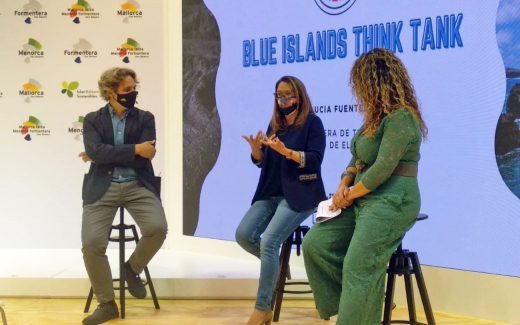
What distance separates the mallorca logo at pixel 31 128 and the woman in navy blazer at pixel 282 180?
2.87m

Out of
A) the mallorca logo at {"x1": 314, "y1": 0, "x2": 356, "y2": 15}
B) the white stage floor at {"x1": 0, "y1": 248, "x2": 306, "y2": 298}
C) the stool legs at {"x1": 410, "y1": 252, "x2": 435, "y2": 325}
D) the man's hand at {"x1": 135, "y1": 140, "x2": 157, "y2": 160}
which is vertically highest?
the mallorca logo at {"x1": 314, "y1": 0, "x2": 356, "y2": 15}

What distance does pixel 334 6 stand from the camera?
213 inches

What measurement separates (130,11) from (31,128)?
1.43 meters

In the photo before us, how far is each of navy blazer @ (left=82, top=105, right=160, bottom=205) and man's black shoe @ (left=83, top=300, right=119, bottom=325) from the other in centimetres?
70

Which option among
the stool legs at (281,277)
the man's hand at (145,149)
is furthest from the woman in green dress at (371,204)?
the man's hand at (145,149)

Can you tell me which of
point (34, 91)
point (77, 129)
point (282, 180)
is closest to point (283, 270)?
point (282, 180)

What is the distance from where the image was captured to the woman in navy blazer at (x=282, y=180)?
4.17m

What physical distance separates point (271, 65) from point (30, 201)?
2647 mm

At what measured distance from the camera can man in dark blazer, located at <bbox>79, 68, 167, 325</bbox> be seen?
4.62m

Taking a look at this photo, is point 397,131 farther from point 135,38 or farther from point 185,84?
point 135,38

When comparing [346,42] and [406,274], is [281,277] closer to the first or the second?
[406,274]

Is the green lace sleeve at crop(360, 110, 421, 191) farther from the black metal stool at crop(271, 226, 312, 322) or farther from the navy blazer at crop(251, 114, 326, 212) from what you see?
the black metal stool at crop(271, 226, 312, 322)

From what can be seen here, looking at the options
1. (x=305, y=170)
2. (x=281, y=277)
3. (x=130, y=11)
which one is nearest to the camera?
(x=305, y=170)

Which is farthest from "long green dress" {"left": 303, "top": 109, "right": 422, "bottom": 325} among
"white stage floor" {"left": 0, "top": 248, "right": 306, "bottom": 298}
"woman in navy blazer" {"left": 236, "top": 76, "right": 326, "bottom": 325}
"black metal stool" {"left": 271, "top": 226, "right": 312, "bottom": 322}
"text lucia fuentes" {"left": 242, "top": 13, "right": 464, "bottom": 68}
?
"white stage floor" {"left": 0, "top": 248, "right": 306, "bottom": 298}
